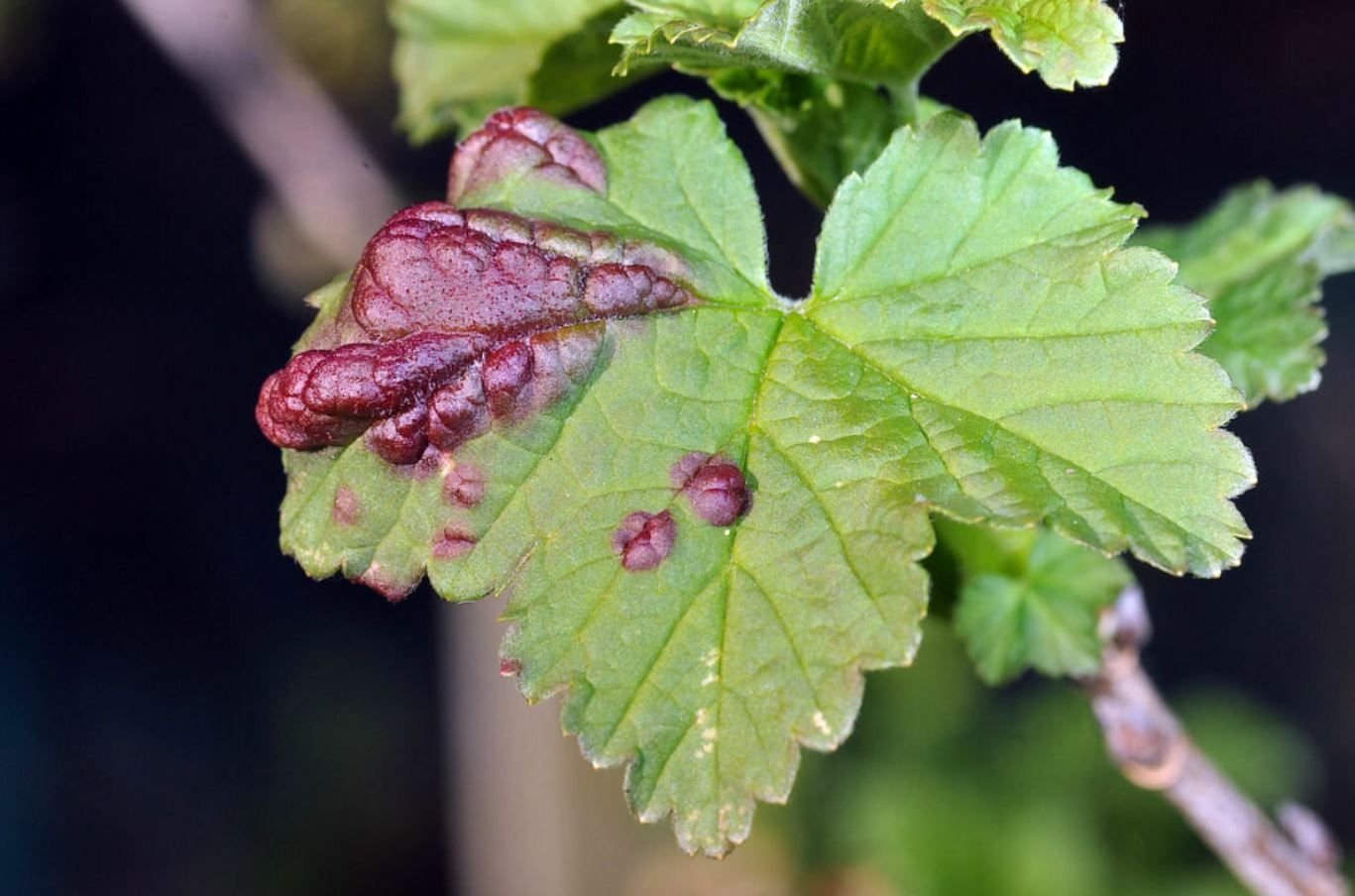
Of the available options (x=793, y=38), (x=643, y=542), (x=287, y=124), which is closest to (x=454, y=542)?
(x=643, y=542)

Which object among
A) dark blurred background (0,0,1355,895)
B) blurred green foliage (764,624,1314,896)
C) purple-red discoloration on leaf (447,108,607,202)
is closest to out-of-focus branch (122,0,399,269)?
dark blurred background (0,0,1355,895)

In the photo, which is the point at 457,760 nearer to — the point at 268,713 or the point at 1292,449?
the point at 268,713

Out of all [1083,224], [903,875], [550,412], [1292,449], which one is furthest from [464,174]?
[1292,449]

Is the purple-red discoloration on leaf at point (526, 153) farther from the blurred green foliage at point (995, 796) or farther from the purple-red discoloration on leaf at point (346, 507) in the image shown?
the blurred green foliage at point (995, 796)

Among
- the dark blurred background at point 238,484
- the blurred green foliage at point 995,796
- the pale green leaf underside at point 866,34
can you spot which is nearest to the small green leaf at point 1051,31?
the pale green leaf underside at point 866,34

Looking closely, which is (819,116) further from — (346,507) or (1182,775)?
(1182,775)
